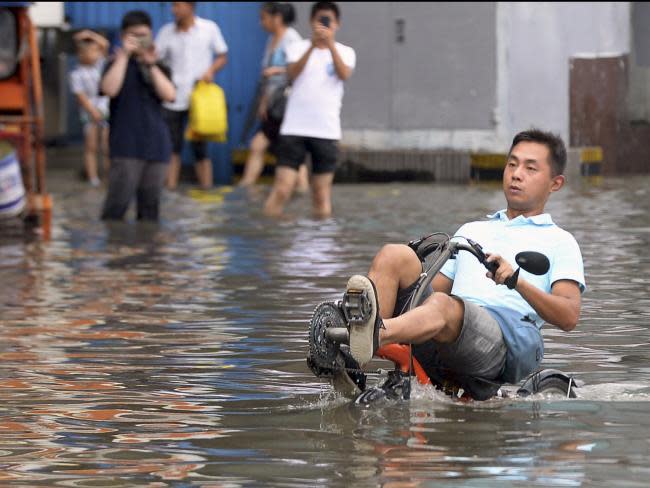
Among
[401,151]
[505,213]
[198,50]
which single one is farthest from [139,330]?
[401,151]

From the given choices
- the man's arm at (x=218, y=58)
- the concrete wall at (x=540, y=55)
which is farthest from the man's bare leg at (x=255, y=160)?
the concrete wall at (x=540, y=55)

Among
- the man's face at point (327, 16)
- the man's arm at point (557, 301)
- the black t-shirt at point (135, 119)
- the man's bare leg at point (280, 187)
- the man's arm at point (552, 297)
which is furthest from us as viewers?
the man's bare leg at point (280, 187)

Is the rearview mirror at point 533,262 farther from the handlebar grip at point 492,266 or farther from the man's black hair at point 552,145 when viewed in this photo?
the man's black hair at point 552,145

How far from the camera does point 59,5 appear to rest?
2134 centimetres

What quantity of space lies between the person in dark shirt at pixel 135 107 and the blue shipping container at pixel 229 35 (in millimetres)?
7249

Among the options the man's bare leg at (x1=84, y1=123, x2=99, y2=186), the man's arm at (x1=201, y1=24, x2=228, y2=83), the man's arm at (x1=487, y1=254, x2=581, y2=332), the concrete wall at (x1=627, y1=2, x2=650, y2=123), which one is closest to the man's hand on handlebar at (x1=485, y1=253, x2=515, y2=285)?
the man's arm at (x1=487, y1=254, x2=581, y2=332)

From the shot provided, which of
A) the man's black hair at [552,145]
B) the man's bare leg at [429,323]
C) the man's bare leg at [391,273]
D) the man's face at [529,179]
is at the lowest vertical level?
the man's bare leg at [429,323]

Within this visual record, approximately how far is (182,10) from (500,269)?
507 inches

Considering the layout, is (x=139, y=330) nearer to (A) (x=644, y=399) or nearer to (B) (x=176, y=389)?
(B) (x=176, y=389)

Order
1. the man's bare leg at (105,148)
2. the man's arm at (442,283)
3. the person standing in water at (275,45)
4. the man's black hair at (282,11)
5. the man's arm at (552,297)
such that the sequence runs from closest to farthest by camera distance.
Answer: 1. the man's arm at (552,297)
2. the man's arm at (442,283)
3. the person standing in water at (275,45)
4. the man's black hair at (282,11)
5. the man's bare leg at (105,148)

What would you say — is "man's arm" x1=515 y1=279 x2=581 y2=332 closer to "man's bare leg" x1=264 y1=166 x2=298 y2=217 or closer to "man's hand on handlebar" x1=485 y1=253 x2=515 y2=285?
"man's hand on handlebar" x1=485 y1=253 x2=515 y2=285

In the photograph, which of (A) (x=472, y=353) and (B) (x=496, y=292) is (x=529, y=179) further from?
(A) (x=472, y=353)

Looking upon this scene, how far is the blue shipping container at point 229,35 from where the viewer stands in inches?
848

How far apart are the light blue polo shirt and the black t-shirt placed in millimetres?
7848
